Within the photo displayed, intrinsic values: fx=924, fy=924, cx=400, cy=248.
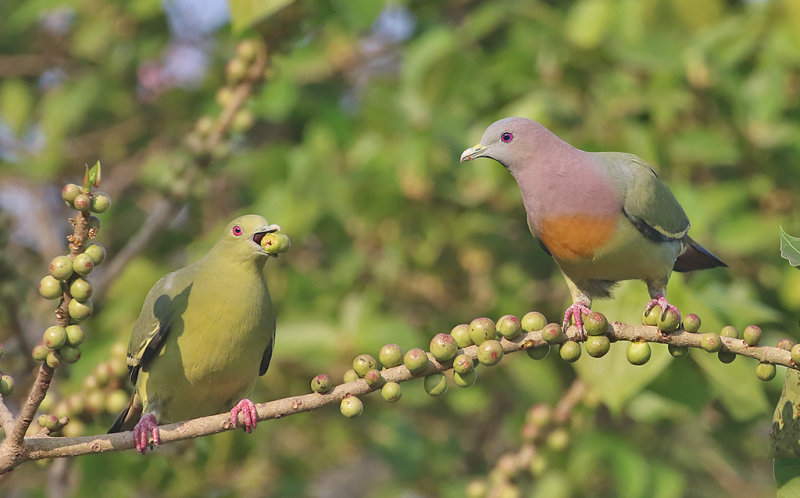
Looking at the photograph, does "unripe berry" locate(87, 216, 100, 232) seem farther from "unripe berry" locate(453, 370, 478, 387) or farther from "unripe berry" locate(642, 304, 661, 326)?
"unripe berry" locate(642, 304, 661, 326)

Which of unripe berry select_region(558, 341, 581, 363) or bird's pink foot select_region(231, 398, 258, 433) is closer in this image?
unripe berry select_region(558, 341, 581, 363)

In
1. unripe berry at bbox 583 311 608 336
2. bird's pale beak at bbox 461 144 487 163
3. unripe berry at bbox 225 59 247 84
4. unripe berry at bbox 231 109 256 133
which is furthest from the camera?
unripe berry at bbox 231 109 256 133

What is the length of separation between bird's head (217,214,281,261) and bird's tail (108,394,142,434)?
89 centimetres

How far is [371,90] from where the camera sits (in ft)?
19.3

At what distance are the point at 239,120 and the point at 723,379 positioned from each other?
87.4 inches

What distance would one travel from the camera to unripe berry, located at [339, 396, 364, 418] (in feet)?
6.89

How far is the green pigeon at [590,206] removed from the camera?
8.11ft

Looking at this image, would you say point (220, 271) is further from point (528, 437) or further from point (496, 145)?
point (528, 437)

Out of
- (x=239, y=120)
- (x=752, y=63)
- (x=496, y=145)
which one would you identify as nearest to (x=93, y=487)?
(x=239, y=120)

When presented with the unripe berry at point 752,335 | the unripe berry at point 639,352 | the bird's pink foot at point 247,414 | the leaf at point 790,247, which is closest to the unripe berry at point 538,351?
the unripe berry at point 639,352

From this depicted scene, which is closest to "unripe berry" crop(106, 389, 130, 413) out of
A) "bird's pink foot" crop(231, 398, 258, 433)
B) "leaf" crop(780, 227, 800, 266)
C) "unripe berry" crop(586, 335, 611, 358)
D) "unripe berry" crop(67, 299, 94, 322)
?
"bird's pink foot" crop(231, 398, 258, 433)

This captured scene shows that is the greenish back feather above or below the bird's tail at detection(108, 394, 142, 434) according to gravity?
above

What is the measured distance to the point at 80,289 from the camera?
6.15 feet

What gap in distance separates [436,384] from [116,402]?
1663 mm
